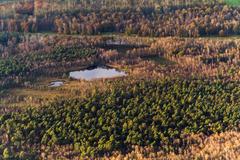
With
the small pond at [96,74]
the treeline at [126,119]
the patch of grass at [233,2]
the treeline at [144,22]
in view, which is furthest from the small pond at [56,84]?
the patch of grass at [233,2]

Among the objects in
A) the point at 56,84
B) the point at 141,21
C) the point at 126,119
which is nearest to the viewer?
the point at 126,119

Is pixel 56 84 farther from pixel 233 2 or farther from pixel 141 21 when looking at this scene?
pixel 233 2

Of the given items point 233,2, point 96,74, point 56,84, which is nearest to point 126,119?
point 56,84

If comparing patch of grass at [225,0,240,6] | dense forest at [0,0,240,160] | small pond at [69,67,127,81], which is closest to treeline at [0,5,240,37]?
dense forest at [0,0,240,160]

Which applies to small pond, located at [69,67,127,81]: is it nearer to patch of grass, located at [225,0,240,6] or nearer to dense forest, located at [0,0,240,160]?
dense forest, located at [0,0,240,160]

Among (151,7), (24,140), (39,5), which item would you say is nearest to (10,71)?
(24,140)

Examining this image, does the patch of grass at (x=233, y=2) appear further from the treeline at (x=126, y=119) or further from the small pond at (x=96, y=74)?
the small pond at (x=96, y=74)

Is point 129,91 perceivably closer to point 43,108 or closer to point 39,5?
point 43,108
